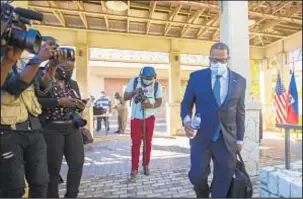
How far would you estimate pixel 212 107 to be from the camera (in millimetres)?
1226

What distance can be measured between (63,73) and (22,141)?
396 mm

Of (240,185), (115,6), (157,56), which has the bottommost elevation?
(240,185)

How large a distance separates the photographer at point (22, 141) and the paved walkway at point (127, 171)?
0.12 m

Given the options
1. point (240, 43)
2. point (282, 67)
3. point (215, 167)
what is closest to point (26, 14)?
point (215, 167)

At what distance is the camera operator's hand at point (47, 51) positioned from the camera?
0.68 meters

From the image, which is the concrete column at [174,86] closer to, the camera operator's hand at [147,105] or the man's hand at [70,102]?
the camera operator's hand at [147,105]

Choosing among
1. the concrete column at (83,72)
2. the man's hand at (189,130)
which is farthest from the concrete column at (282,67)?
the concrete column at (83,72)

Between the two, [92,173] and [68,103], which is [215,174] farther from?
[68,103]

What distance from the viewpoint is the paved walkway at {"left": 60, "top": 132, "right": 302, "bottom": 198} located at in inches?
51.2

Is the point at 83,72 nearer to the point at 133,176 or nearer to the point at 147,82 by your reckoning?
the point at 147,82

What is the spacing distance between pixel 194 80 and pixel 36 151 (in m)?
0.77

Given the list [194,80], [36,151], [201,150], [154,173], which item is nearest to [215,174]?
[201,150]

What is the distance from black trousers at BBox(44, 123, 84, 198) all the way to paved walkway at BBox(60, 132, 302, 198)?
39 mm

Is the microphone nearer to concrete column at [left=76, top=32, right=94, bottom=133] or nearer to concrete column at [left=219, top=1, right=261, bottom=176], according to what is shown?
concrete column at [left=76, top=32, right=94, bottom=133]
